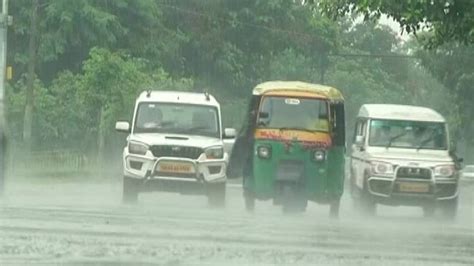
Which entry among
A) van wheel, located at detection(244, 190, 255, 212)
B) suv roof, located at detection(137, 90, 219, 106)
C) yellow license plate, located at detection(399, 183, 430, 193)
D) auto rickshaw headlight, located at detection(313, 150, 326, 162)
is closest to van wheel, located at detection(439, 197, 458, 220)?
yellow license plate, located at detection(399, 183, 430, 193)

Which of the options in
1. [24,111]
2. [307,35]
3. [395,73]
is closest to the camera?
→ [24,111]

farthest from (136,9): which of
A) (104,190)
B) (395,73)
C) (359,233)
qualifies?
(395,73)

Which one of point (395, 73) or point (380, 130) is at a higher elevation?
point (380, 130)

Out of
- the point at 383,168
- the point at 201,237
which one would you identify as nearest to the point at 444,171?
the point at 383,168

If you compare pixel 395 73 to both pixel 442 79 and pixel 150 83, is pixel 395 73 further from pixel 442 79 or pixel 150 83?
pixel 150 83

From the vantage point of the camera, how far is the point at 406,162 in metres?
25.6

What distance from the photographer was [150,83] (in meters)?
44.7

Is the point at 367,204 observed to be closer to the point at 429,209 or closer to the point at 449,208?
the point at 429,209

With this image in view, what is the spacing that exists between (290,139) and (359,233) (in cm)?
594

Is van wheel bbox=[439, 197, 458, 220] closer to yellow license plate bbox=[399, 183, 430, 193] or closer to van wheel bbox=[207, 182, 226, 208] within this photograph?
yellow license plate bbox=[399, 183, 430, 193]

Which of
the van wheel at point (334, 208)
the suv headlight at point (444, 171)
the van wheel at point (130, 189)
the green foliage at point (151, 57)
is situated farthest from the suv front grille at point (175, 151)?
the green foliage at point (151, 57)

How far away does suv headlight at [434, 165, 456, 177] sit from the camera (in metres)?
25.7

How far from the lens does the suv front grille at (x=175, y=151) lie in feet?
79.4

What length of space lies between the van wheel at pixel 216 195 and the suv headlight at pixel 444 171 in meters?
4.53
